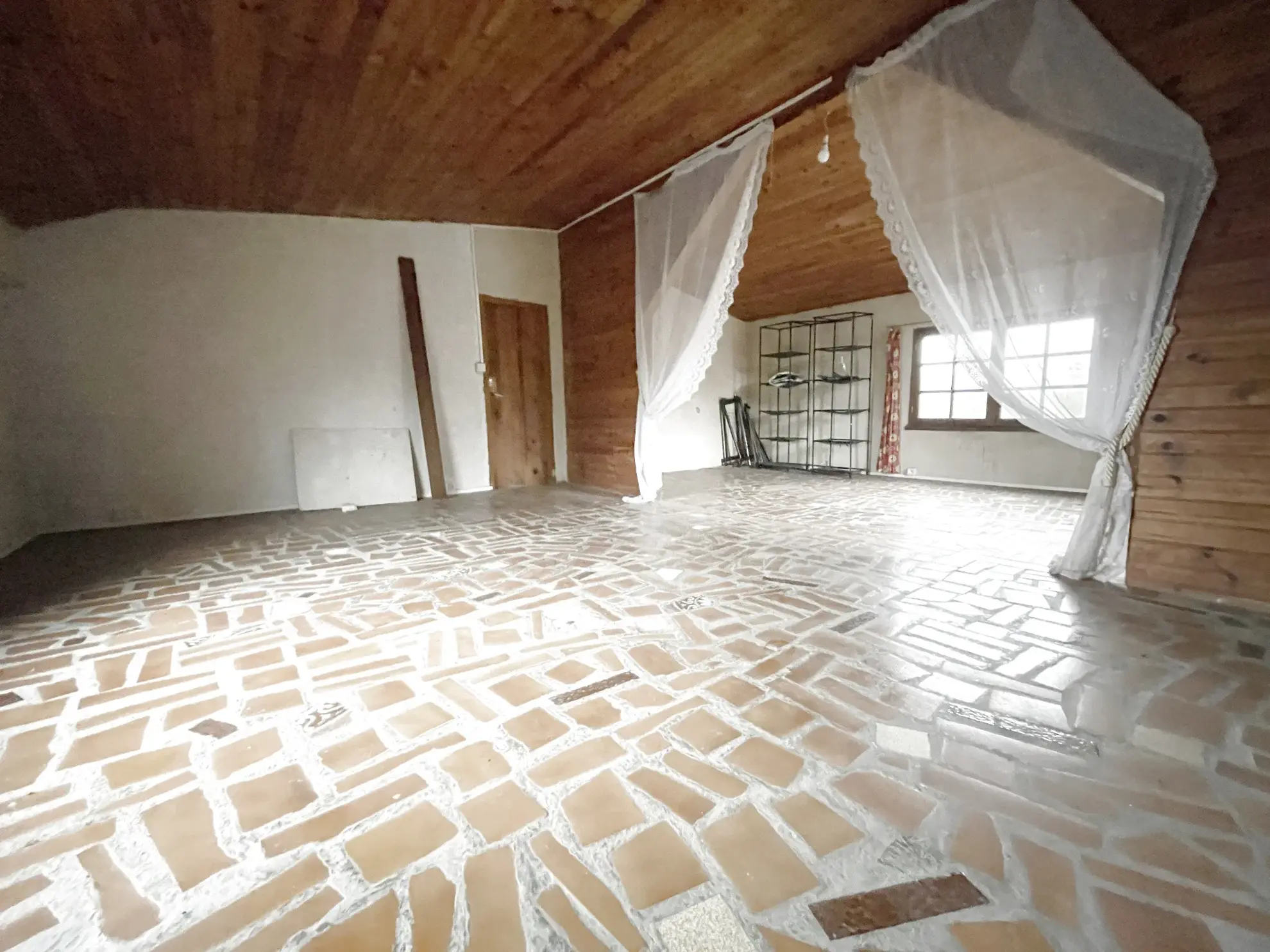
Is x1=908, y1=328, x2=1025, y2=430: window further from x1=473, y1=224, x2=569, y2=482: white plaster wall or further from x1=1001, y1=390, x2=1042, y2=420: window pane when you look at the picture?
x1=473, y1=224, x2=569, y2=482: white plaster wall

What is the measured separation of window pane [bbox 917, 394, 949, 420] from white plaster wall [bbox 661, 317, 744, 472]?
2.73 m

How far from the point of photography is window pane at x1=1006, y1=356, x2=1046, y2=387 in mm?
2295

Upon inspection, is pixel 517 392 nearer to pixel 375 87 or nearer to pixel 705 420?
pixel 375 87

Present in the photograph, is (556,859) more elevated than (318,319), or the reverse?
(318,319)

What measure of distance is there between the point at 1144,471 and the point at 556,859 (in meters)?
2.77

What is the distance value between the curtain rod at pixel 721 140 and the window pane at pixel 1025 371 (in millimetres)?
1828

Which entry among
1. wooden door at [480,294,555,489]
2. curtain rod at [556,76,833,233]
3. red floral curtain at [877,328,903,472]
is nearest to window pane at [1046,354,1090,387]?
curtain rod at [556,76,833,233]

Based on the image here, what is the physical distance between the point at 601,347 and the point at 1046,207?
11.6 feet

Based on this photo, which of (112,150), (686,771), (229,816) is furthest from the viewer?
(112,150)

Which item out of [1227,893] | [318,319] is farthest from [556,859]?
[318,319]

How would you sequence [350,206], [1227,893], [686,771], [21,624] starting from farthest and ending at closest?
[350,206]
[21,624]
[686,771]
[1227,893]

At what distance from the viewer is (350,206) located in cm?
443

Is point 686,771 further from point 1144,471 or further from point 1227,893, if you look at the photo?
point 1144,471

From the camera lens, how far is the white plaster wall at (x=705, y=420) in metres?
7.44
